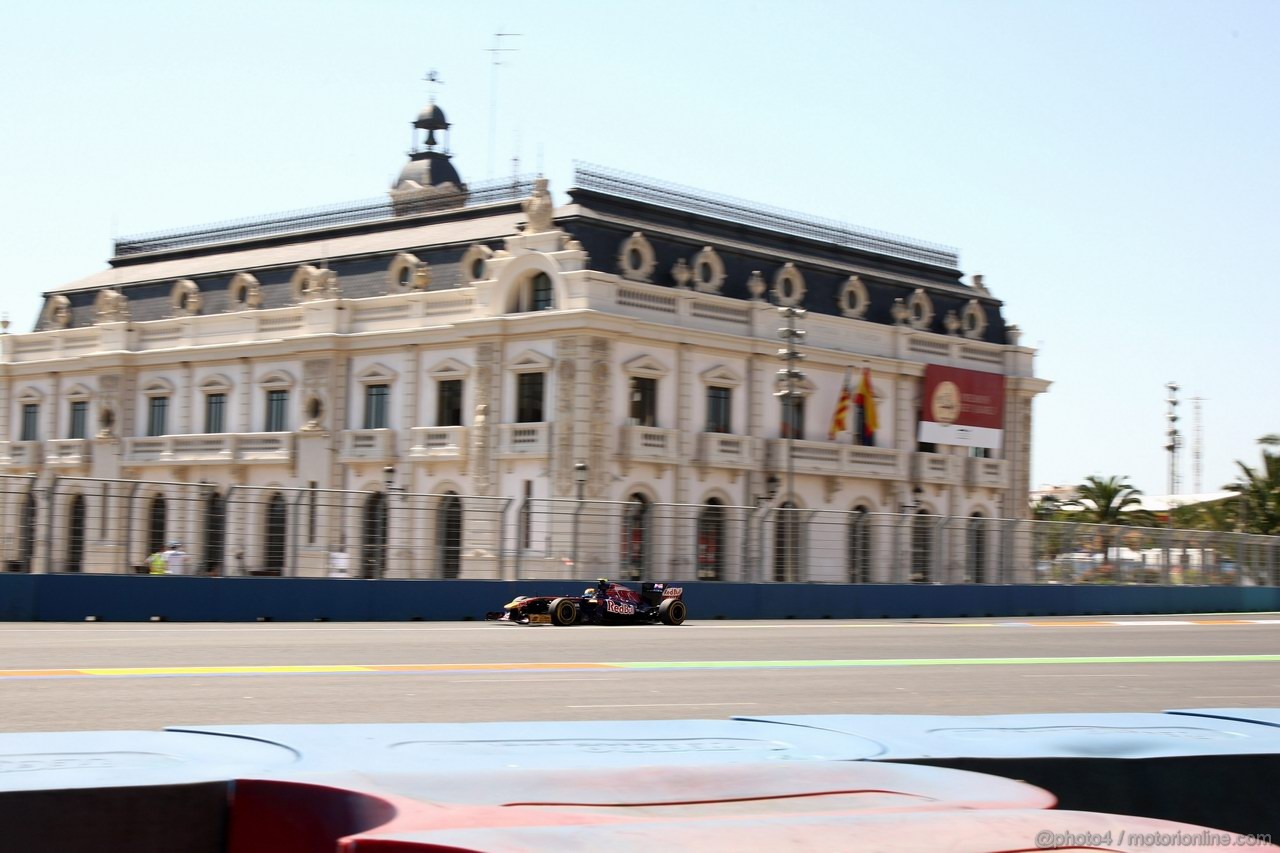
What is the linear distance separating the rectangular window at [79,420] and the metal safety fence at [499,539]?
107 feet

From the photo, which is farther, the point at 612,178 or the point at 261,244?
the point at 261,244

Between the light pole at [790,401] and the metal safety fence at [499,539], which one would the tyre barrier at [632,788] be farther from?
the light pole at [790,401]

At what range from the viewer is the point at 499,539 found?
3002cm

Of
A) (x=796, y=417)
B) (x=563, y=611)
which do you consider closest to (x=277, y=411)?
(x=796, y=417)

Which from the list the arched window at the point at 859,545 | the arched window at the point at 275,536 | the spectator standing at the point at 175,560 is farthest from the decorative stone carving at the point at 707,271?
the spectator standing at the point at 175,560

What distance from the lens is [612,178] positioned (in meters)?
49.5

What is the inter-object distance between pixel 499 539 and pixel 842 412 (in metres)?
24.3

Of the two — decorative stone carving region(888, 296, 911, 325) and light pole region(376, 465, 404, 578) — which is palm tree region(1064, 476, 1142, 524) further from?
light pole region(376, 465, 404, 578)

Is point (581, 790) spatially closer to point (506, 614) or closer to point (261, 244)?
point (506, 614)

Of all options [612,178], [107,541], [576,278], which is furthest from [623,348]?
[107,541]

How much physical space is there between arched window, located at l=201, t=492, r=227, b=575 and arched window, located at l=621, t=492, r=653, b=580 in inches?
330

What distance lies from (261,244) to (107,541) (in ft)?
116

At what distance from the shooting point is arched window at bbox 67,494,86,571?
24.3 metres

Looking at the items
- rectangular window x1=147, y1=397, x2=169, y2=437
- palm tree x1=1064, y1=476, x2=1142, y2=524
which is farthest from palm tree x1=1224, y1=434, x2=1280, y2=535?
rectangular window x1=147, y1=397, x2=169, y2=437
